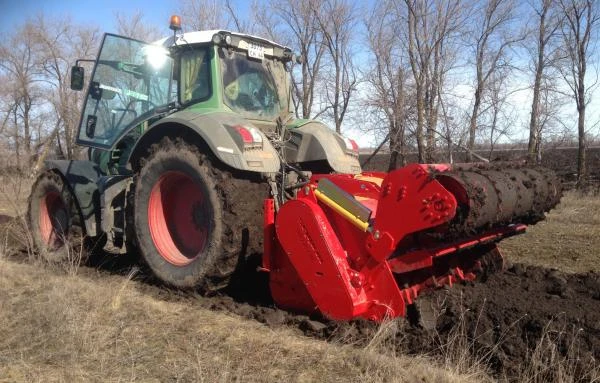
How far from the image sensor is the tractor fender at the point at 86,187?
223 inches

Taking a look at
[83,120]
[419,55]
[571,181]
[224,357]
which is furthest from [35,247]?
[571,181]

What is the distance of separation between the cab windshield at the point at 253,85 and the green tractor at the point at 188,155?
0.01m

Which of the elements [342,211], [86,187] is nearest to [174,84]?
[86,187]

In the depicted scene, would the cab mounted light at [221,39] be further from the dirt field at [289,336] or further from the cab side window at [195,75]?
the dirt field at [289,336]

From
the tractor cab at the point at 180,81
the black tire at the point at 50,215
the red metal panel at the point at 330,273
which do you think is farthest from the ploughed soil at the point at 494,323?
the black tire at the point at 50,215

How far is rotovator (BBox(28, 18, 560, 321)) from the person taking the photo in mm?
3551

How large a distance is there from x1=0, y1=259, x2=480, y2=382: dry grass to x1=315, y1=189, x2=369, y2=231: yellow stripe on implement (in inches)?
31.4

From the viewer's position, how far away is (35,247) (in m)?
6.51

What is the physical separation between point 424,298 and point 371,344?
735mm

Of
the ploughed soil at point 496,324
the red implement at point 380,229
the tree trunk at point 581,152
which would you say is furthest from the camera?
the tree trunk at point 581,152

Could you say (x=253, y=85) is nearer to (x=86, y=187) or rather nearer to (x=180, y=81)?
(x=180, y=81)

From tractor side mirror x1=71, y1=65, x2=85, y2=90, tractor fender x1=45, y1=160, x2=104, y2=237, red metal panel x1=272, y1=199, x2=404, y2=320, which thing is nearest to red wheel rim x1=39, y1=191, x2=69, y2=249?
tractor fender x1=45, y1=160, x2=104, y2=237

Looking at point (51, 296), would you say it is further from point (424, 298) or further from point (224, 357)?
point (424, 298)

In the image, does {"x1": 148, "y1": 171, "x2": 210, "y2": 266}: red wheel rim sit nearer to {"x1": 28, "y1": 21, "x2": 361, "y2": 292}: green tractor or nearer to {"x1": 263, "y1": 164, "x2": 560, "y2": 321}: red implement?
{"x1": 28, "y1": 21, "x2": 361, "y2": 292}: green tractor
